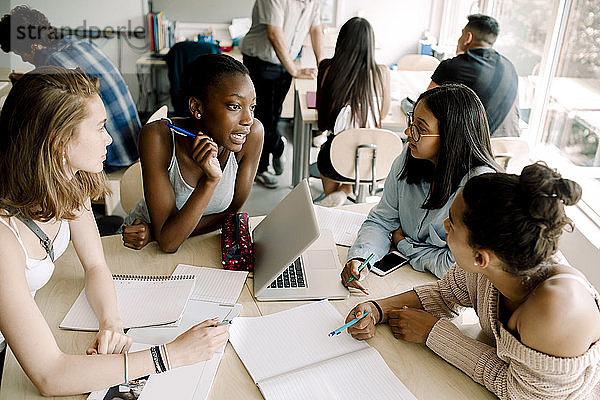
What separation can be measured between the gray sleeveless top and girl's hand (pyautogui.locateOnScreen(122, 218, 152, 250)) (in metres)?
0.12

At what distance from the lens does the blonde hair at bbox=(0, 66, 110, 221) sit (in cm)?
111

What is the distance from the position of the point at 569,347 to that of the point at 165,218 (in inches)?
45.2

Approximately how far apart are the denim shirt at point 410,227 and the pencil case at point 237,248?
1.00 ft

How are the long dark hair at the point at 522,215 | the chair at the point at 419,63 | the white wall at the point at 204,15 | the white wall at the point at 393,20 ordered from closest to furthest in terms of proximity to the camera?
the long dark hair at the point at 522,215
the chair at the point at 419,63
the white wall at the point at 204,15
the white wall at the point at 393,20

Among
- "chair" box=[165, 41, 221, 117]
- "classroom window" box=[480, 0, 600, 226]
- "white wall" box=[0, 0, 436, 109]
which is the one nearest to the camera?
"classroom window" box=[480, 0, 600, 226]

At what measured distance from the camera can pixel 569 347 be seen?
100 centimetres

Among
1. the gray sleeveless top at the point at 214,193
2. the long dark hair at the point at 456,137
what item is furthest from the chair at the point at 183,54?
the long dark hair at the point at 456,137

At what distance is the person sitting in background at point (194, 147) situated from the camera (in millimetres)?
1571

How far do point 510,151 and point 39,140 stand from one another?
85.7 inches

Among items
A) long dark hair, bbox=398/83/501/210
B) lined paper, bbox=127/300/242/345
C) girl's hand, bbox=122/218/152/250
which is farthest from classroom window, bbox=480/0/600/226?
girl's hand, bbox=122/218/152/250

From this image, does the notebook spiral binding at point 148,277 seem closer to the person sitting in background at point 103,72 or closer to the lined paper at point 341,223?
the lined paper at point 341,223

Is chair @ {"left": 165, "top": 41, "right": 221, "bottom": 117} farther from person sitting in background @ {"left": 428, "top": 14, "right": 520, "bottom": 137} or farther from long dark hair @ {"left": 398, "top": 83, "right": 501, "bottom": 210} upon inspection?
long dark hair @ {"left": 398, "top": 83, "right": 501, "bottom": 210}

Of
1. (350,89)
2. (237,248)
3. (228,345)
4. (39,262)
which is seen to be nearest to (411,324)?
(228,345)

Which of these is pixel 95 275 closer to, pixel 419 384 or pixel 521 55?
pixel 419 384
